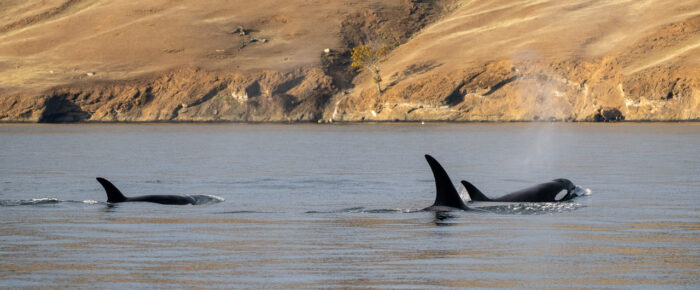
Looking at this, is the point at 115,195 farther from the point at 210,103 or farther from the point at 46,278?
the point at 210,103

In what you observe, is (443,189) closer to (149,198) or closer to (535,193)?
(535,193)

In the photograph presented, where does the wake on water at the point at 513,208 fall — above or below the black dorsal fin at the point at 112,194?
below

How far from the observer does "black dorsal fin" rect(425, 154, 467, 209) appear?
23375 millimetres

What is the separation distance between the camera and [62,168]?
49.5 metres

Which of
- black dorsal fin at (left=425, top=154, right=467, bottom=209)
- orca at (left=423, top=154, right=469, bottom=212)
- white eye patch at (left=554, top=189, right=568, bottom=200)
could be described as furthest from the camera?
white eye patch at (left=554, top=189, right=568, bottom=200)

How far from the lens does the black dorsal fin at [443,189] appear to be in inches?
920

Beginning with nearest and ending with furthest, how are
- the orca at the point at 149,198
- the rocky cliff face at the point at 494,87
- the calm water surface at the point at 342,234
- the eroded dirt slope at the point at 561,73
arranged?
the calm water surface at the point at 342,234
the orca at the point at 149,198
the eroded dirt slope at the point at 561,73
the rocky cliff face at the point at 494,87

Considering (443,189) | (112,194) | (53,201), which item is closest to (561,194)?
(443,189)

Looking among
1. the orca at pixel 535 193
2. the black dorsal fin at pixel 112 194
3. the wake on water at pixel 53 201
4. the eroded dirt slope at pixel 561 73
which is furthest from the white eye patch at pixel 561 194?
the eroded dirt slope at pixel 561 73

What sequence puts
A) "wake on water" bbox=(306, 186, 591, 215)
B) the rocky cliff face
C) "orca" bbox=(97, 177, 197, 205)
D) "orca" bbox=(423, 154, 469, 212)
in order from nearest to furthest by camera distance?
"orca" bbox=(423, 154, 469, 212) < "wake on water" bbox=(306, 186, 591, 215) < "orca" bbox=(97, 177, 197, 205) < the rocky cliff face

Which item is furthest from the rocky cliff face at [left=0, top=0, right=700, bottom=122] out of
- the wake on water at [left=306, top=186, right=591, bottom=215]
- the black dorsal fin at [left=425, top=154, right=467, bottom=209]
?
the black dorsal fin at [left=425, top=154, right=467, bottom=209]

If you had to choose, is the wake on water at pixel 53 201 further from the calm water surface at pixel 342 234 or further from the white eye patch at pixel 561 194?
the white eye patch at pixel 561 194

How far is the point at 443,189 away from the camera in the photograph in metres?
24.5

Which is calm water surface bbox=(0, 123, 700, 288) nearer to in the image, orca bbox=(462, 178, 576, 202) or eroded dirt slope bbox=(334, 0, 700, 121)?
orca bbox=(462, 178, 576, 202)
